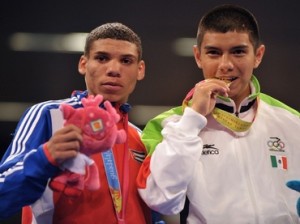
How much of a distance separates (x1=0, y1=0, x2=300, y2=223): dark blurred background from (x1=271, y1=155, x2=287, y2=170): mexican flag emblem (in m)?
1.83

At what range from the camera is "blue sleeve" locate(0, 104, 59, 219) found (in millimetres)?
1185

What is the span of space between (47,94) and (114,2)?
32.8 inches

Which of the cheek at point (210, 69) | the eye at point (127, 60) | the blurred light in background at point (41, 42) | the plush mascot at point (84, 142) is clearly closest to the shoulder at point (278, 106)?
the cheek at point (210, 69)

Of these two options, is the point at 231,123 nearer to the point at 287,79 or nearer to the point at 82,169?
the point at 82,169

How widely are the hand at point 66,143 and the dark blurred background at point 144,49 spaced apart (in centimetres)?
228

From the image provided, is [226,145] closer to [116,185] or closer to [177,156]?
[177,156]

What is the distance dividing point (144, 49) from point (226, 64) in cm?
185

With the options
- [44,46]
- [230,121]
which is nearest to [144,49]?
[44,46]

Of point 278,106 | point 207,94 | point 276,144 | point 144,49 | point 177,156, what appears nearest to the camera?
point 177,156

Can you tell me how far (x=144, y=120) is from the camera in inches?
140

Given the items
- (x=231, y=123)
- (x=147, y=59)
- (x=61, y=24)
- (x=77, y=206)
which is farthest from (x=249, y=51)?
(x=61, y=24)

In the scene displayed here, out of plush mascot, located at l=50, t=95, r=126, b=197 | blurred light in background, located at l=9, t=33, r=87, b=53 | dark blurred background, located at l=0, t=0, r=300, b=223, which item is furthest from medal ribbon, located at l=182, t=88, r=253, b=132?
blurred light in background, located at l=9, t=33, r=87, b=53

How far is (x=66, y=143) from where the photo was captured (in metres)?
1.14

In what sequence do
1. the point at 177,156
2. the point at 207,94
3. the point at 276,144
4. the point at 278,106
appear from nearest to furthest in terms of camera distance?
the point at 177,156
the point at 207,94
the point at 276,144
the point at 278,106
